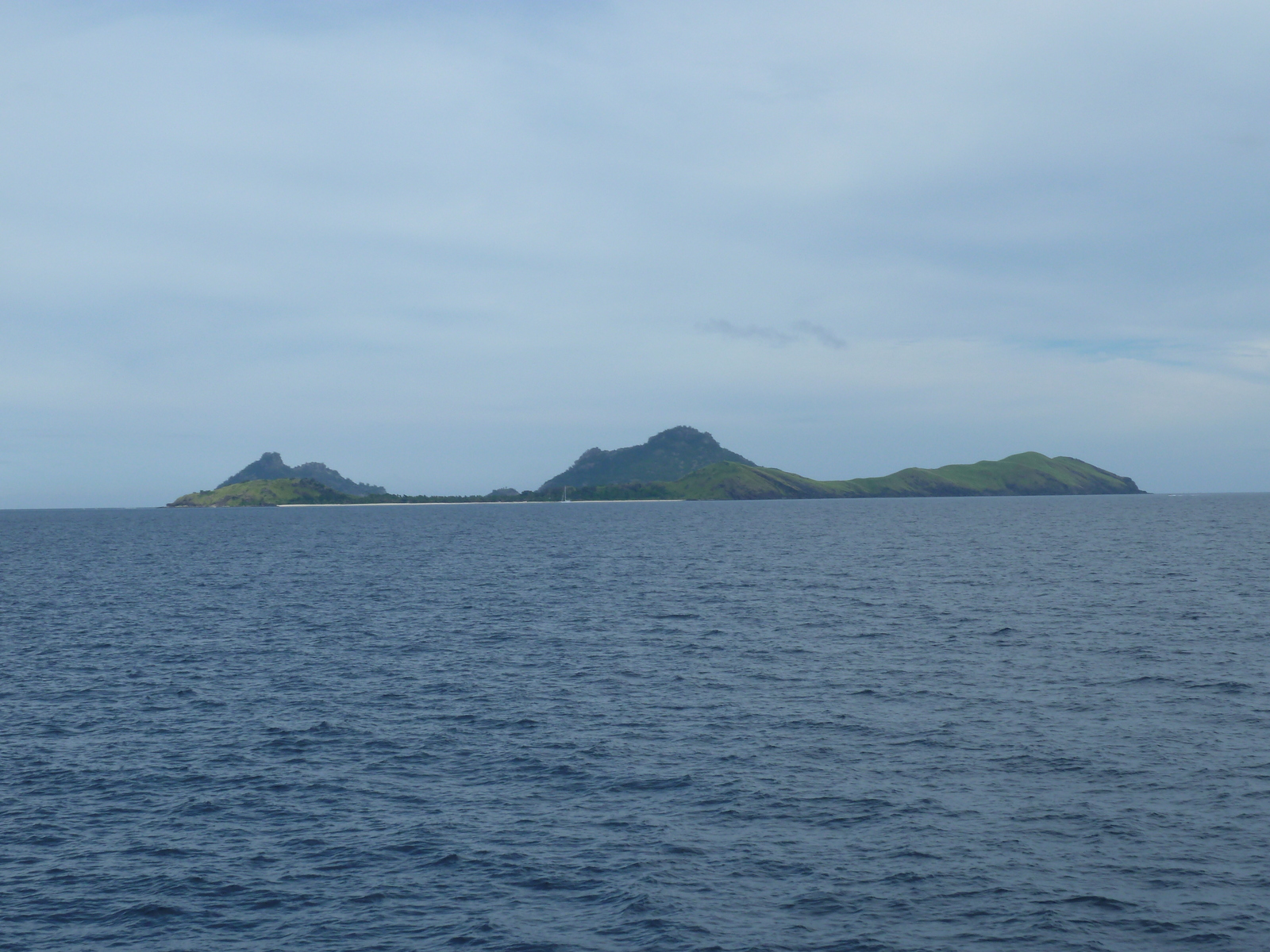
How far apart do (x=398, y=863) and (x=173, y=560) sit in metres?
151

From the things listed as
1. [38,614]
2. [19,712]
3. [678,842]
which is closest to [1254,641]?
[678,842]

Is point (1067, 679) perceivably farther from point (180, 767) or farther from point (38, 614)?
point (38, 614)

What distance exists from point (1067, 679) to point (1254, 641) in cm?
2084

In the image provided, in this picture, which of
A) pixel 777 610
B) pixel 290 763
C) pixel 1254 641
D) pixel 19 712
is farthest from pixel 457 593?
pixel 1254 641

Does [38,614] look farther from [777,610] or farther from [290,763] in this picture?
[777,610]

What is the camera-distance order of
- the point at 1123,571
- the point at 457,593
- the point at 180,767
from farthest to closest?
1. the point at 1123,571
2. the point at 457,593
3. the point at 180,767

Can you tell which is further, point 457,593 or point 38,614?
point 457,593

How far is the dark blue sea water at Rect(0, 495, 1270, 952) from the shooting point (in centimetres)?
2594

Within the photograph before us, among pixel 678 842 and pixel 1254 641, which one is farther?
pixel 1254 641

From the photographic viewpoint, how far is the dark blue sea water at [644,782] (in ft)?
85.1

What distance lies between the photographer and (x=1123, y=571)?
114 metres

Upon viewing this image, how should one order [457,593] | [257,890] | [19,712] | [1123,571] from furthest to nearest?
1. [1123,571]
2. [457,593]
3. [19,712]
4. [257,890]

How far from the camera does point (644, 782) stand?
36688 mm

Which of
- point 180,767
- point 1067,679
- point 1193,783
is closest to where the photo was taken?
point 1193,783
